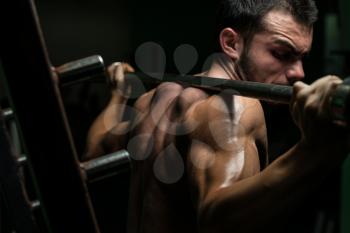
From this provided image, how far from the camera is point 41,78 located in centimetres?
57

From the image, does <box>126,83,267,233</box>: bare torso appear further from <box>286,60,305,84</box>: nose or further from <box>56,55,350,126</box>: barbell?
<box>286,60,305,84</box>: nose

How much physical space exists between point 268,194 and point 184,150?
320 mm

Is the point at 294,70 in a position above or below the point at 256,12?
below

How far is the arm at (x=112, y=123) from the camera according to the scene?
5.09 feet

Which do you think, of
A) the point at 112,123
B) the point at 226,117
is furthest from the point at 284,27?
the point at 112,123

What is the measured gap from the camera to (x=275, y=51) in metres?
1.30

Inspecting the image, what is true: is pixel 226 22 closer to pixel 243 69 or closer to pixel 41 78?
pixel 243 69

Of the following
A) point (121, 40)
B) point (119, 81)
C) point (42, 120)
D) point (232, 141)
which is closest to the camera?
point (42, 120)

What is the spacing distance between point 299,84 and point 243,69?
57 cm

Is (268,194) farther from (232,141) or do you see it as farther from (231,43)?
(231,43)

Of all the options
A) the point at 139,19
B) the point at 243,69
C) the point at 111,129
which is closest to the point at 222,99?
the point at 243,69

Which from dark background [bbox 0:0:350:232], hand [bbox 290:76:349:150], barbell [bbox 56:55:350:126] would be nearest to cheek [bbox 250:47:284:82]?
barbell [bbox 56:55:350:126]

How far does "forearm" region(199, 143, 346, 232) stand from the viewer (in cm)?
81

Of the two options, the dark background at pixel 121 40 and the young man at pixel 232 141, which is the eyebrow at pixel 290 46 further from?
the dark background at pixel 121 40
